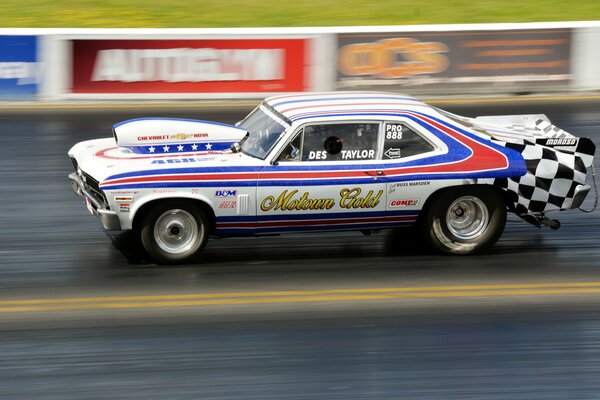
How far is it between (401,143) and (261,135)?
1308mm

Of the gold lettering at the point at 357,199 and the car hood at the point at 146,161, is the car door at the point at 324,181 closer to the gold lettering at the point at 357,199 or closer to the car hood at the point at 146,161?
the gold lettering at the point at 357,199

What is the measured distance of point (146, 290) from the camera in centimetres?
860

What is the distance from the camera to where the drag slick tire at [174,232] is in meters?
9.02

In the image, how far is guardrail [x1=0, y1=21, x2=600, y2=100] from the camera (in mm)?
16562

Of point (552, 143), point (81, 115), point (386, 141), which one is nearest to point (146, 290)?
point (386, 141)

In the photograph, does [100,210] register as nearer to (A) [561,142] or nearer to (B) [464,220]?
(B) [464,220]

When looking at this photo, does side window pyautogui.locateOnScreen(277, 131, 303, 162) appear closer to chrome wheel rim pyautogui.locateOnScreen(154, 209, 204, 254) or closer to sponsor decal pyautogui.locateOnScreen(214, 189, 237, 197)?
sponsor decal pyautogui.locateOnScreen(214, 189, 237, 197)

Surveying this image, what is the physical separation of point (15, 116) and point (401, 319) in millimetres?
9691

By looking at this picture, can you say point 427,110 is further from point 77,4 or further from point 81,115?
point 77,4

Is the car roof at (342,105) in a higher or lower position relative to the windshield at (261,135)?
higher

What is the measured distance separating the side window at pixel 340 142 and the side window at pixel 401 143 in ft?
0.38

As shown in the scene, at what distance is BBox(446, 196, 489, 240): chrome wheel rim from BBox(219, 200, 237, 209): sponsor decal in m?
2.02

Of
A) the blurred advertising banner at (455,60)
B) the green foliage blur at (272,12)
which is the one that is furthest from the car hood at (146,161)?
the green foliage blur at (272,12)

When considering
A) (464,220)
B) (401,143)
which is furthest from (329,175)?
(464,220)
